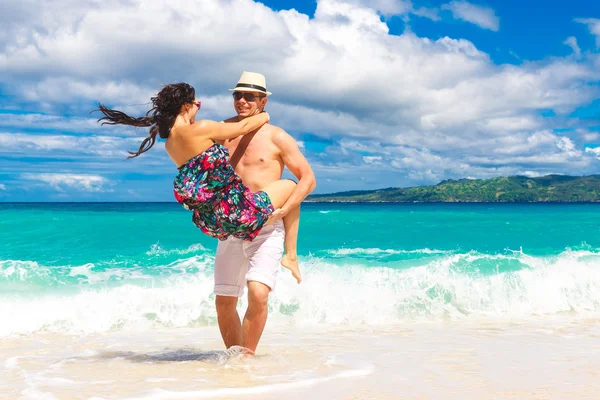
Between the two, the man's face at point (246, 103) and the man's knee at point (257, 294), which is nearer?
the man's knee at point (257, 294)

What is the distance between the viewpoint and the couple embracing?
4094 millimetres


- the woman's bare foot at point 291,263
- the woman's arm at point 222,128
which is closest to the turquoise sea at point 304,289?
the woman's bare foot at point 291,263

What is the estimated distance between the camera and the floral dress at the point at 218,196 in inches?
160

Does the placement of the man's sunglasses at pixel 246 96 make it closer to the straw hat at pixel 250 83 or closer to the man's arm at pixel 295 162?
the straw hat at pixel 250 83

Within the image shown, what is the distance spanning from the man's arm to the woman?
27cm

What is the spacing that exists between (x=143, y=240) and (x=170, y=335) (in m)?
13.2

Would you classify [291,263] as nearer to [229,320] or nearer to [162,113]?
[229,320]

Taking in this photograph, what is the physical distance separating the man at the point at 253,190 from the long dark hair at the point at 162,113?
494 mm

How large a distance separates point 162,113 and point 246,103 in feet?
2.31

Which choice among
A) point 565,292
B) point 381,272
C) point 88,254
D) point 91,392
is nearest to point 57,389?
point 91,392

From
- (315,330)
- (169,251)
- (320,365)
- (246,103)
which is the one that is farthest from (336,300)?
(169,251)

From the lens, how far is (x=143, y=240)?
64.4 feet

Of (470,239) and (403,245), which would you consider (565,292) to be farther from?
(470,239)

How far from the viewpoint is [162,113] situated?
4203mm
